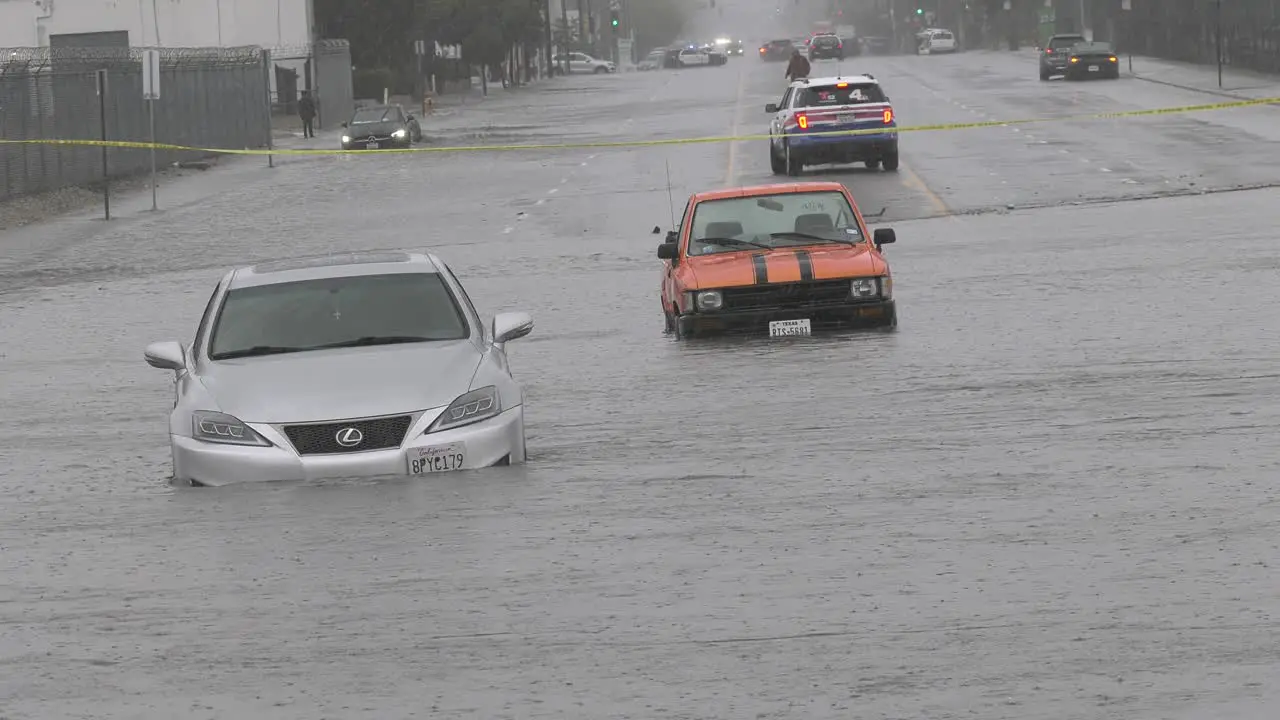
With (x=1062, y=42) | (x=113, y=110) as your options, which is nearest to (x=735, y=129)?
(x=113, y=110)

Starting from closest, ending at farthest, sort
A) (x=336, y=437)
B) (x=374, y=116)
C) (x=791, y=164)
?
(x=336, y=437), (x=791, y=164), (x=374, y=116)

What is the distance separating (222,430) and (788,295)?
762 cm

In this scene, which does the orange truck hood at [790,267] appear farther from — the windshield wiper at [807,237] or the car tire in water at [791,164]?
the car tire in water at [791,164]

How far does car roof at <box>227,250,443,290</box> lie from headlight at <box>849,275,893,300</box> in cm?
546

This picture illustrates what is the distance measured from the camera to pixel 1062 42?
78.7 m

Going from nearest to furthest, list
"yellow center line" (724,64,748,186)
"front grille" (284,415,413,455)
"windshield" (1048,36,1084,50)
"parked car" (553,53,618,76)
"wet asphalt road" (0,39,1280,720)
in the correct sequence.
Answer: "wet asphalt road" (0,39,1280,720)
"front grille" (284,415,413,455)
"yellow center line" (724,64,748,186)
"windshield" (1048,36,1084,50)
"parked car" (553,53,618,76)

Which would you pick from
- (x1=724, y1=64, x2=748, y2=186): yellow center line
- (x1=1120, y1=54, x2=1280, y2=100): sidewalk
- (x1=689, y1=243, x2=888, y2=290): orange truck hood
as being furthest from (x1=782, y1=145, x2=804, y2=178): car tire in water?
(x1=1120, y1=54, x2=1280, y2=100): sidewalk

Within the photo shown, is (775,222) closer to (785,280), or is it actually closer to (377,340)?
(785,280)

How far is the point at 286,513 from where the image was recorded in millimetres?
11039

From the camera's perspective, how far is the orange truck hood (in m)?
18.3

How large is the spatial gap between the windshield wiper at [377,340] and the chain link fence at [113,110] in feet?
98.8

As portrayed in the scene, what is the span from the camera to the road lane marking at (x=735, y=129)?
4075 centimetres

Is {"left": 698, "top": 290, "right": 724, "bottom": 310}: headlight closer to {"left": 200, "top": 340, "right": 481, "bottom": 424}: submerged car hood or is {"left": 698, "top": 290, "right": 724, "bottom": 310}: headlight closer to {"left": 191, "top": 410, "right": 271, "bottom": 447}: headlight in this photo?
{"left": 200, "top": 340, "right": 481, "bottom": 424}: submerged car hood

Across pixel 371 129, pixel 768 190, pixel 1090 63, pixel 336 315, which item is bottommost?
pixel 336 315
